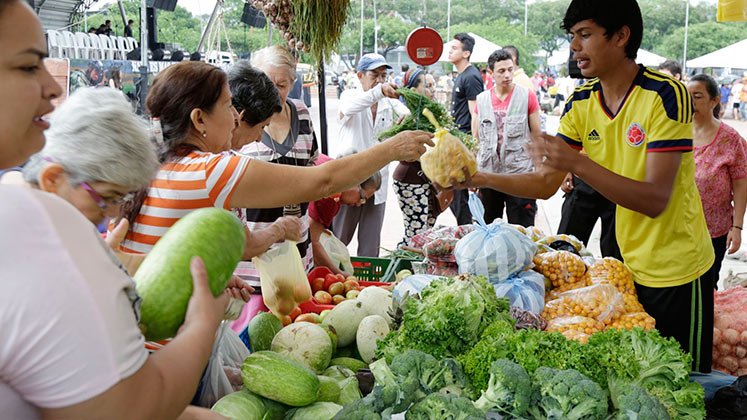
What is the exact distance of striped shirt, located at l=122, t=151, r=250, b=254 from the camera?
2219mm

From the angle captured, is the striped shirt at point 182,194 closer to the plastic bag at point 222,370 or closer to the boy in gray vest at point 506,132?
the plastic bag at point 222,370

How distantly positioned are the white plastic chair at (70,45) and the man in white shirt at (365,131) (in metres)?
6.22

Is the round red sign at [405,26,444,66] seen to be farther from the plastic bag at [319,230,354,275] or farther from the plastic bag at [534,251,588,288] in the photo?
the plastic bag at [534,251,588,288]

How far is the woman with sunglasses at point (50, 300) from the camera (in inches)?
34.8

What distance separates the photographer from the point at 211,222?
4.52 ft

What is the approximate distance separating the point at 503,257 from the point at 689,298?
789mm

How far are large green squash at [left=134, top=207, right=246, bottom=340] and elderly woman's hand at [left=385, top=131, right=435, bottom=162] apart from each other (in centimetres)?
125

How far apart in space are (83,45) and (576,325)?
34.5 feet

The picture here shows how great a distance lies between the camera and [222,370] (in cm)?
227

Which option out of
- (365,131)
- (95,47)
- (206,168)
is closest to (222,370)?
(206,168)

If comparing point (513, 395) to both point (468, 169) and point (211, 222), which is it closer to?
point (211, 222)

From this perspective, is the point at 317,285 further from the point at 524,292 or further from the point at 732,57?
the point at 732,57

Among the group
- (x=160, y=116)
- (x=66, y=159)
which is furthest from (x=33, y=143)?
(x=160, y=116)

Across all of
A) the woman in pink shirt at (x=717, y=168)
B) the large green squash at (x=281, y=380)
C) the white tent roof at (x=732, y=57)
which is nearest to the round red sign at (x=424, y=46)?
the woman in pink shirt at (x=717, y=168)
